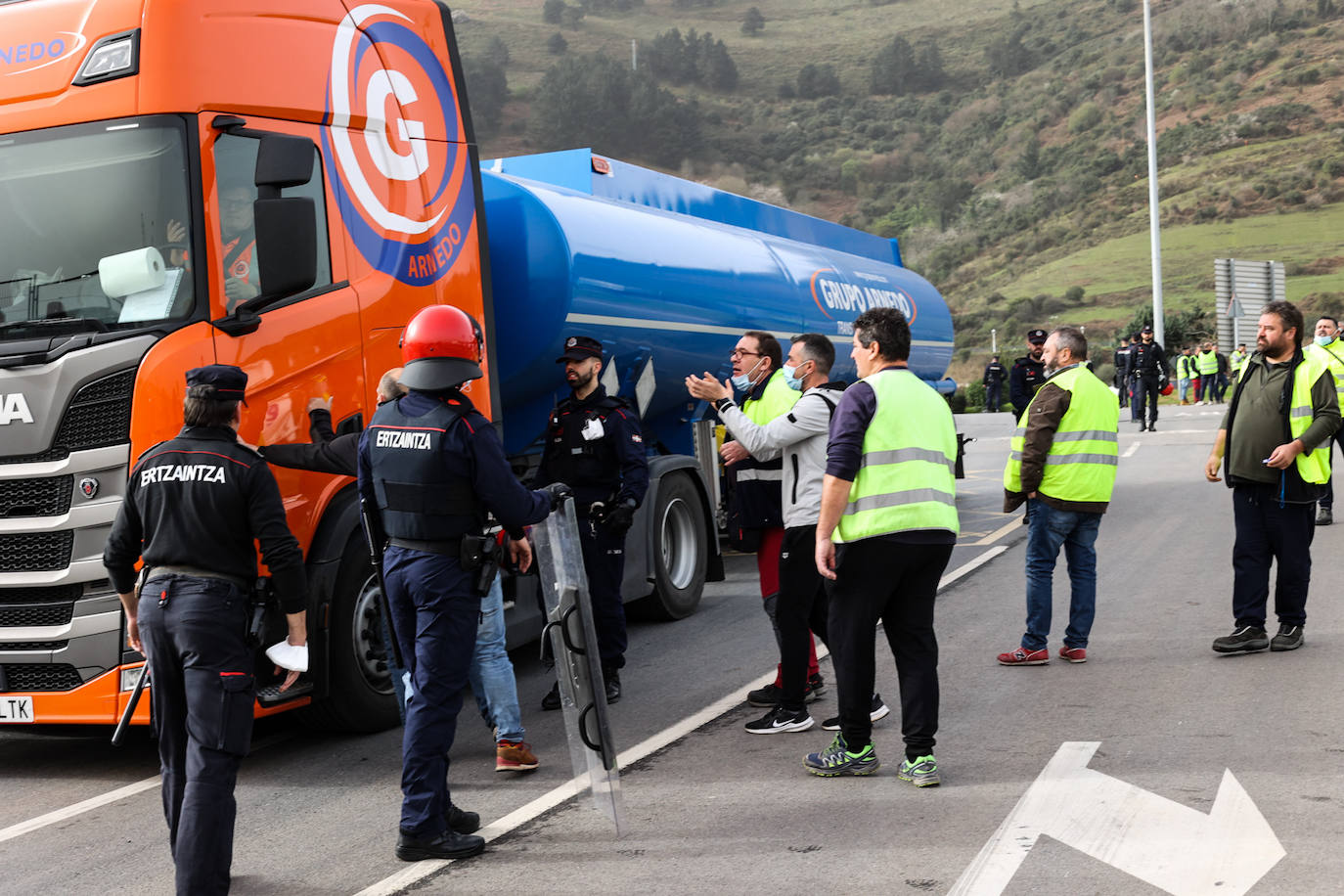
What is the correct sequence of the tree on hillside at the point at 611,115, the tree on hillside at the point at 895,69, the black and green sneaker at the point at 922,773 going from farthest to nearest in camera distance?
the tree on hillside at the point at 895,69, the tree on hillside at the point at 611,115, the black and green sneaker at the point at 922,773

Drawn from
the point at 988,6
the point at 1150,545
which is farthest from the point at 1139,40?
the point at 1150,545

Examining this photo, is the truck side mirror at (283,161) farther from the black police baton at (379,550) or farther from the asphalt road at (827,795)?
the asphalt road at (827,795)

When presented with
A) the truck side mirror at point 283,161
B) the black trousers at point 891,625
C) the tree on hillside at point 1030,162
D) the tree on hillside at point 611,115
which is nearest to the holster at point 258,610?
the truck side mirror at point 283,161

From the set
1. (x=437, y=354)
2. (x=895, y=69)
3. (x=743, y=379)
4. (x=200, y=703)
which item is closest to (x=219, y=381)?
(x=437, y=354)

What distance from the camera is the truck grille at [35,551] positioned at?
5.64 metres

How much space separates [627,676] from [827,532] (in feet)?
8.95

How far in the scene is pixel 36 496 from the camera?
5.63m

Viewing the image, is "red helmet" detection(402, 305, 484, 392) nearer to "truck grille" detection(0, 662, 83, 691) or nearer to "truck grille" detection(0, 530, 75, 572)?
"truck grille" detection(0, 530, 75, 572)

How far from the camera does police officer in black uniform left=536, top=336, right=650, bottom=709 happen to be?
7.28 meters

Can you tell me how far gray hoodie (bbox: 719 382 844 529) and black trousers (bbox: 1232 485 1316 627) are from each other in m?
2.91

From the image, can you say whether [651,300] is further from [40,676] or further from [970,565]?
[40,676]

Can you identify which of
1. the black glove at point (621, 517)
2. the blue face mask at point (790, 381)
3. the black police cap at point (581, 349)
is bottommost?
the black glove at point (621, 517)

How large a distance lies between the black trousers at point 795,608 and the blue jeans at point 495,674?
1.32 metres

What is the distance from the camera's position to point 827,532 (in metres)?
5.48
